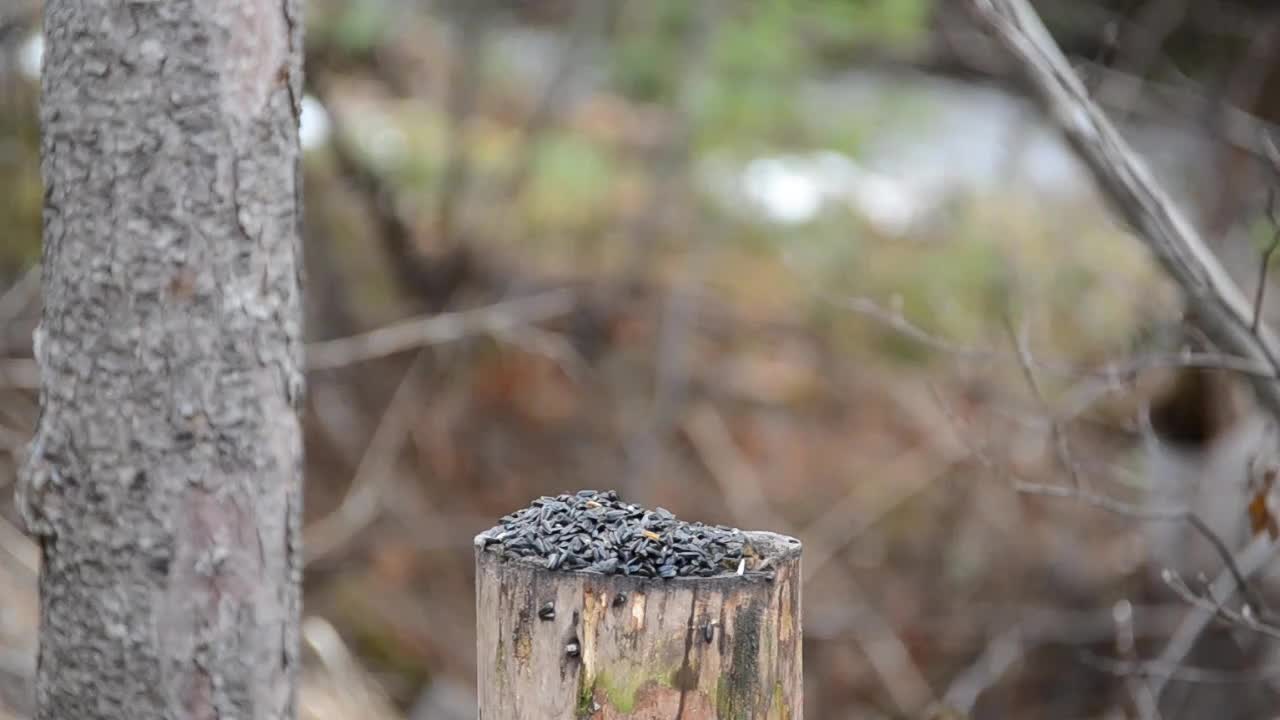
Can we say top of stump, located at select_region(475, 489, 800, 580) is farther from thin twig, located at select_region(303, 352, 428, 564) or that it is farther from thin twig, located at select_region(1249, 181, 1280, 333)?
thin twig, located at select_region(303, 352, 428, 564)

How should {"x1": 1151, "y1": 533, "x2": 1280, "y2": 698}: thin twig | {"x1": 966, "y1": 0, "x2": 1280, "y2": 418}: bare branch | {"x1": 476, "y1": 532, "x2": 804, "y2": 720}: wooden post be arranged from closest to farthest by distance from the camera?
{"x1": 476, "y1": 532, "x2": 804, "y2": 720}: wooden post < {"x1": 966, "y1": 0, "x2": 1280, "y2": 418}: bare branch < {"x1": 1151, "y1": 533, "x2": 1280, "y2": 698}: thin twig

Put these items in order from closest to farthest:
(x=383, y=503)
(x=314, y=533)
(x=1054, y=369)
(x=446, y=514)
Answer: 1. (x=1054, y=369)
2. (x=314, y=533)
3. (x=383, y=503)
4. (x=446, y=514)

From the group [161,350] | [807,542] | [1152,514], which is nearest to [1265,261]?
[1152,514]

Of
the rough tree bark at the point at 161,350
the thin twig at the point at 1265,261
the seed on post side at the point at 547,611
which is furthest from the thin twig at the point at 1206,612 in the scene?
the rough tree bark at the point at 161,350

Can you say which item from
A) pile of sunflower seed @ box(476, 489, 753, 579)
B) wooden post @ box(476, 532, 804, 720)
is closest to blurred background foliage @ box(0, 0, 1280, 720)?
pile of sunflower seed @ box(476, 489, 753, 579)

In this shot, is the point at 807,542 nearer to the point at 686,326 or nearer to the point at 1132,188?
the point at 686,326

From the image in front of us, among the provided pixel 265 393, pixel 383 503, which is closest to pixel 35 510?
pixel 265 393

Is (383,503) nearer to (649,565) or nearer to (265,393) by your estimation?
(265,393)
